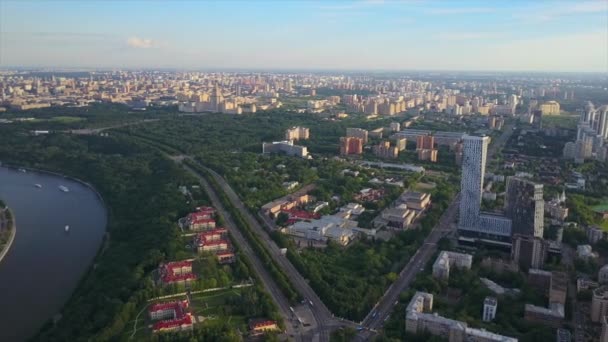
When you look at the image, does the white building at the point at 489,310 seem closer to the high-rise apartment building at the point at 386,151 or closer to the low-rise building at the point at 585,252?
the low-rise building at the point at 585,252

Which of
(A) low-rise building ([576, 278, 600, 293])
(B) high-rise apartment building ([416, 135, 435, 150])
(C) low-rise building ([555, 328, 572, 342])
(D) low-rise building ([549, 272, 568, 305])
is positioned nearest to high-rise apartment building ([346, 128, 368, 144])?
(B) high-rise apartment building ([416, 135, 435, 150])

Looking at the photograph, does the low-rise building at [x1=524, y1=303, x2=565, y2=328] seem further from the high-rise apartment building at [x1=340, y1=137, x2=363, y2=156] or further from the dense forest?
the high-rise apartment building at [x1=340, y1=137, x2=363, y2=156]

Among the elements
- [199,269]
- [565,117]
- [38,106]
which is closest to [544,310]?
[199,269]

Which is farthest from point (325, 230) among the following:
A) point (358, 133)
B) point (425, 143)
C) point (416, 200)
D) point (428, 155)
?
point (358, 133)

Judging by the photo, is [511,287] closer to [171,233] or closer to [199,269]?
[199,269]

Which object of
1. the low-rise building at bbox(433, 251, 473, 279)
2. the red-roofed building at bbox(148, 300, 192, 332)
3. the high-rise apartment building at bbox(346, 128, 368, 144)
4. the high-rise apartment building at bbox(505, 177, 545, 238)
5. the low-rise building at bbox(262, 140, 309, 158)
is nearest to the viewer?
the red-roofed building at bbox(148, 300, 192, 332)

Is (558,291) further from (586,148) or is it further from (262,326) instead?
(586,148)

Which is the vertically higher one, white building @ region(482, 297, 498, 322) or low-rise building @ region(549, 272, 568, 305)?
low-rise building @ region(549, 272, 568, 305)
